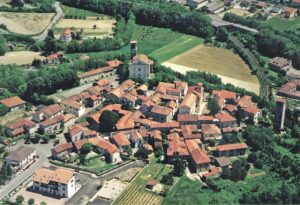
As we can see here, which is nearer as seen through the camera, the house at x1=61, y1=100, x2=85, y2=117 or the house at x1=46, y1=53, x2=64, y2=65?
the house at x1=61, y1=100, x2=85, y2=117

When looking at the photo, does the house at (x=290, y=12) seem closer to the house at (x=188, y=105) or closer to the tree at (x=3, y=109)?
the house at (x=188, y=105)

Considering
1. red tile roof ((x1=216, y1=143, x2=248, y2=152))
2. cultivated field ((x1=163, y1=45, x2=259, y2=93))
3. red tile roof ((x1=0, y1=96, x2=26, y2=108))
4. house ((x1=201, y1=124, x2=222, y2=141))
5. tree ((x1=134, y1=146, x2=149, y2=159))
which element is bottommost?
tree ((x1=134, y1=146, x2=149, y2=159))

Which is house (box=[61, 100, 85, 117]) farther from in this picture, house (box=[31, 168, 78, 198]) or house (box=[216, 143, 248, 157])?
house (box=[216, 143, 248, 157])

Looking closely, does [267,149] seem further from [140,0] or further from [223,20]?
[140,0]

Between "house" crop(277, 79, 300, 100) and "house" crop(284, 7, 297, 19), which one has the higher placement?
"house" crop(284, 7, 297, 19)

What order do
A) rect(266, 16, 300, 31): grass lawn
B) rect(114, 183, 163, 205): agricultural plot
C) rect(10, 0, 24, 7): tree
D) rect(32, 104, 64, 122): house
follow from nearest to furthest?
rect(114, 183, 163, 205): agricultural plot, rect(32, 104, 64, 122): house, rect(266, 16, 300, 31): grass lawn, rect(10, 0, 24, 7): tree

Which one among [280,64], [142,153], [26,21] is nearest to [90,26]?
[26,21]

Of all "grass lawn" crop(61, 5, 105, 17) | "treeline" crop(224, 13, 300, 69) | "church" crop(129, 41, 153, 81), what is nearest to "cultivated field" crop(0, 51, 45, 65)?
"church" crop(129, 41, 153, 81)
